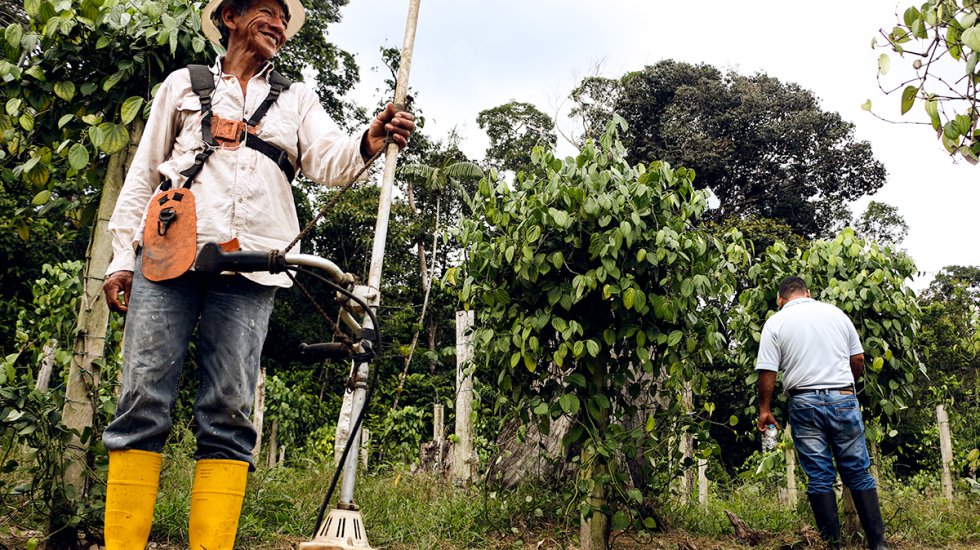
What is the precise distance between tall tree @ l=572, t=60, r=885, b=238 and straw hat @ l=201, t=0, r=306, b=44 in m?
16.8

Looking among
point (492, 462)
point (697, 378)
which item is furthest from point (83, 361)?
point (697, 378)

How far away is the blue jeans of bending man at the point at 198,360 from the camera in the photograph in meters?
1.87

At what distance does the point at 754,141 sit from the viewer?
1872 cm

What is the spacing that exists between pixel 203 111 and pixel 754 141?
18.5 m

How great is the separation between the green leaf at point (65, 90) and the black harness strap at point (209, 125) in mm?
913

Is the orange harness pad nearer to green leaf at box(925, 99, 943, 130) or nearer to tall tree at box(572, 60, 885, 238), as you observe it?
green leaf at box(925, 99, 943, 130)

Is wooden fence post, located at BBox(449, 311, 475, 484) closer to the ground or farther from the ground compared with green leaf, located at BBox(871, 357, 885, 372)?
closer to the ground

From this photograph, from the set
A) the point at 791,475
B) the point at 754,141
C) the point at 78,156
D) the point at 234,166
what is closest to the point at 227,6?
the point at 234,166

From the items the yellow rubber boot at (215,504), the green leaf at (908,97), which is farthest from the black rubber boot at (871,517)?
the yellow rubber boot at (215,504)

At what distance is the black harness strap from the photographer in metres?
2.07

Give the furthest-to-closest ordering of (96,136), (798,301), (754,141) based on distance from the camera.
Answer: (754,141) < (798,301) < (96,136)

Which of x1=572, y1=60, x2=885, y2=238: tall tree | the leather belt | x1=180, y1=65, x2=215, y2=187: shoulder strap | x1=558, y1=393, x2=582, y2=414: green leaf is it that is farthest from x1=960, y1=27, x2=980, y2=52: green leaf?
x1=572, y1=60, x2=885, y2=238: tall tree

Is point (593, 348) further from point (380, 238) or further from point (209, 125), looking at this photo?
point (209, 125)

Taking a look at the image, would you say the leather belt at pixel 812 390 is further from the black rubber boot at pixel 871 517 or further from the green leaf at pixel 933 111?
the green leaf at pixel 933 111
